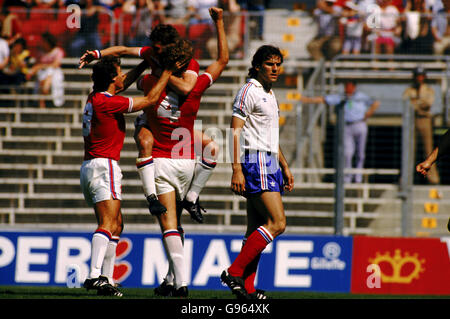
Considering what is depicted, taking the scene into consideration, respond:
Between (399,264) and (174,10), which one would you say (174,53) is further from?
(174,10)

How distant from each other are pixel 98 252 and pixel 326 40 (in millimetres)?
7119

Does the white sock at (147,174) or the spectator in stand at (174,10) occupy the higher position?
the spectator in stand at (174,10)

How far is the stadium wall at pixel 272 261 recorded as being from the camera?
32.9 ft

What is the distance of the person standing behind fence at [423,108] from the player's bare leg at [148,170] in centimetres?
484

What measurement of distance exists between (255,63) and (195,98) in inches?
24.8

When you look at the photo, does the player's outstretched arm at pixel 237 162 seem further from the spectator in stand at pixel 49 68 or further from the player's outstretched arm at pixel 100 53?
the spectator in stand at pixel 49 68

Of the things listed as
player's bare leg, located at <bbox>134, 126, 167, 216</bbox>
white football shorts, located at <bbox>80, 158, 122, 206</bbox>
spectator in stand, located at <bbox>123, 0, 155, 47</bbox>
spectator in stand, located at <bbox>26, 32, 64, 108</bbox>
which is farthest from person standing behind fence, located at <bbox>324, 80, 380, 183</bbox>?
white football shorts, located at <bbox>80, 158, 122, 206</bbox>

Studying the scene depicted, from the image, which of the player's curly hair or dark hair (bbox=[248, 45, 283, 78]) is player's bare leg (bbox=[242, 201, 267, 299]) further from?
the player's curly hair

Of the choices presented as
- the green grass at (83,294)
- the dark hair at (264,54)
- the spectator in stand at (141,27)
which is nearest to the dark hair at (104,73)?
the dark hair at (264,54)

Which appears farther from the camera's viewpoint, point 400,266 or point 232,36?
point 232,36

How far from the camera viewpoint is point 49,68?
40.7 ft

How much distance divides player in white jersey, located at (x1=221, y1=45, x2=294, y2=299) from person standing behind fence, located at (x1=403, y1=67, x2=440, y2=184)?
4.30 metres

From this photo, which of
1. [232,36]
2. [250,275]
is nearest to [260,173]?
[250,275]

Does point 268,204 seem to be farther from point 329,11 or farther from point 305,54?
point 329,11
